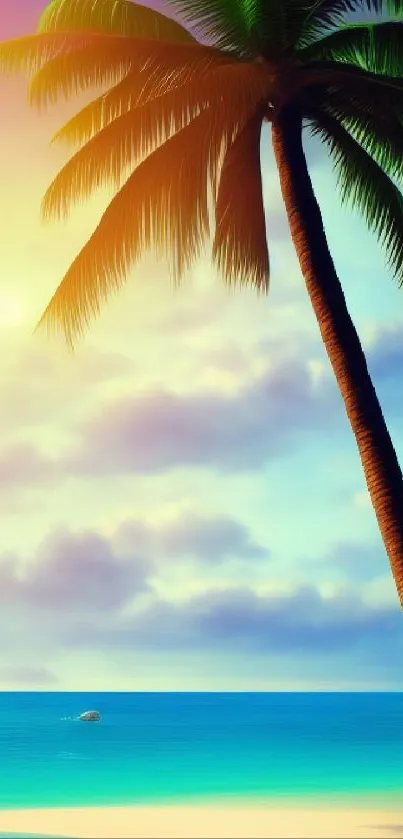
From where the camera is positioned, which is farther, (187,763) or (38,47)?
(187,763)

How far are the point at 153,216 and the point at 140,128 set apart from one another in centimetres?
99

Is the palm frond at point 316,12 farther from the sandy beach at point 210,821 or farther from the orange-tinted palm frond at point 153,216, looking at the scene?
the sandy beach at point 210,821

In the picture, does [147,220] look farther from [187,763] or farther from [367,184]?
[187,763]

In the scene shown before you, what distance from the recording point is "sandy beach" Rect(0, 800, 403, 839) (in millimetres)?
29656

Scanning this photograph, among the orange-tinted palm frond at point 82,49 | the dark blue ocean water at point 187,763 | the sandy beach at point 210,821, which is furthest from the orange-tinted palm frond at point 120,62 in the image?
the dark blue ocean water at point 187,763

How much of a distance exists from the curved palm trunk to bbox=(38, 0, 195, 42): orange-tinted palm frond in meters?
1.93

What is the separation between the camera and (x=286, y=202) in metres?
11.8

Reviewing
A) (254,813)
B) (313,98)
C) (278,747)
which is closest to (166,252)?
(313,98)

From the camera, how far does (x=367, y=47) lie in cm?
1318

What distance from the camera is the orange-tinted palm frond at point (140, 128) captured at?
1210 centimetres

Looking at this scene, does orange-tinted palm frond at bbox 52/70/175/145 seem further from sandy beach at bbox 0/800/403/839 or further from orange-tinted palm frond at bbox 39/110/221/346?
sandy beach at bbox 0/800/403/839

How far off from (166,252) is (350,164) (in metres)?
2.61

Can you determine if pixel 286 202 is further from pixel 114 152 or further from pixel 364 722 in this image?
pixel 364 722

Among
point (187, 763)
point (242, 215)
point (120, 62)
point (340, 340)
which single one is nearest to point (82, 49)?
point (120, 62)
